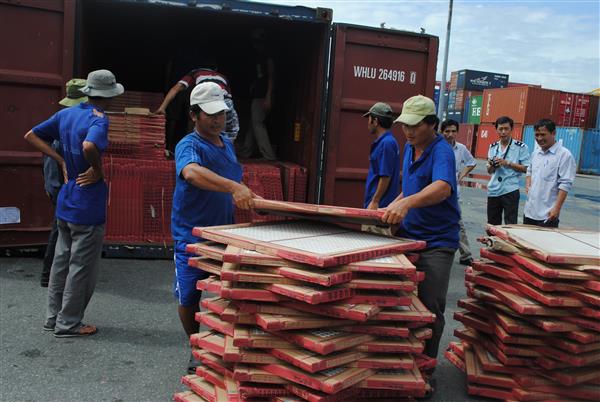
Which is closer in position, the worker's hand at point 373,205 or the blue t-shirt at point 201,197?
the blue t-shirt at point 201,197

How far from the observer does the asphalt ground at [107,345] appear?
3.63 m

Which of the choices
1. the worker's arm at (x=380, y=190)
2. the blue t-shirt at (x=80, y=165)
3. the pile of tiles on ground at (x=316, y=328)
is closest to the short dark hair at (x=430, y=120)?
the pile of tiles on ground at (x=316, y=328)

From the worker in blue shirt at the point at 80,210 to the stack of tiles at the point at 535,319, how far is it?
290 centimetres

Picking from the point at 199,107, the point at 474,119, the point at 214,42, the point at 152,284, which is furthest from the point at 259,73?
the point at 474,119

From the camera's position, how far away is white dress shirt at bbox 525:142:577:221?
6027mm

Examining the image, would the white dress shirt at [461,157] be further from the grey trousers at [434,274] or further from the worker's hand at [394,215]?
the worker's hand at [394,215]

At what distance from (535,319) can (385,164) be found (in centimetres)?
202

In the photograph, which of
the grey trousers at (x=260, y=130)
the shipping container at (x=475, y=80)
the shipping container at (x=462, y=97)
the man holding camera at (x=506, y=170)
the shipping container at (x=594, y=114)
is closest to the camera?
the man holding camera at (x=506, y=170)

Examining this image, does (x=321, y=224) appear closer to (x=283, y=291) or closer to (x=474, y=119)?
(x=283, y=291)

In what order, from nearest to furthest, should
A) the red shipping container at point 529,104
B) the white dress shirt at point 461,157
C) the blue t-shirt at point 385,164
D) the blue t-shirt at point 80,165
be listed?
the blue t-shirt at point 80,165
the blue t-shirt at point 385,164
the white dress shirt at point 461,157
the red shipping container at point 529,104

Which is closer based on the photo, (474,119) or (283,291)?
(283,291)

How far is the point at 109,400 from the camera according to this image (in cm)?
348

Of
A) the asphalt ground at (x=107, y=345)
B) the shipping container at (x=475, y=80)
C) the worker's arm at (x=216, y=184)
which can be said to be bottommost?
the asphalt ground at (x=107, y=345)

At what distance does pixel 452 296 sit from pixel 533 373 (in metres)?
2.47
